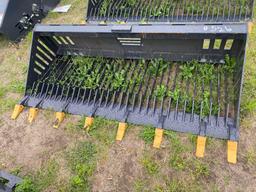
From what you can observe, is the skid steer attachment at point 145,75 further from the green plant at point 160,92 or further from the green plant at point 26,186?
the green plant at point 26,186

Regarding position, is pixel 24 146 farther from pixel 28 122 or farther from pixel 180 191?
pixel 180 191

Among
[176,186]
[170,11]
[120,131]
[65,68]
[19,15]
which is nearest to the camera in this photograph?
[176,186]

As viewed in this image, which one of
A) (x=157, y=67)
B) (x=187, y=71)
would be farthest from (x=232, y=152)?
(x=157, y=67)

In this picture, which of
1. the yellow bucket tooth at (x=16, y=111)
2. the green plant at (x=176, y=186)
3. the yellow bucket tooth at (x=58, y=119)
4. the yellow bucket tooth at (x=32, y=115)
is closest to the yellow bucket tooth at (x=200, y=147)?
the green plant at (x=176, y=186)

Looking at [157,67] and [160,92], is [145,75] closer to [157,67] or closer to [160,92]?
[157,67]

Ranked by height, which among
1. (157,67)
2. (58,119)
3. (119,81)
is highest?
(157,67)

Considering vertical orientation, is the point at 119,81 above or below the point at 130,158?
above

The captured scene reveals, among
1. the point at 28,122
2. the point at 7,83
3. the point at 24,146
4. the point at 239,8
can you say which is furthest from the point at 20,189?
the point at 239,8
